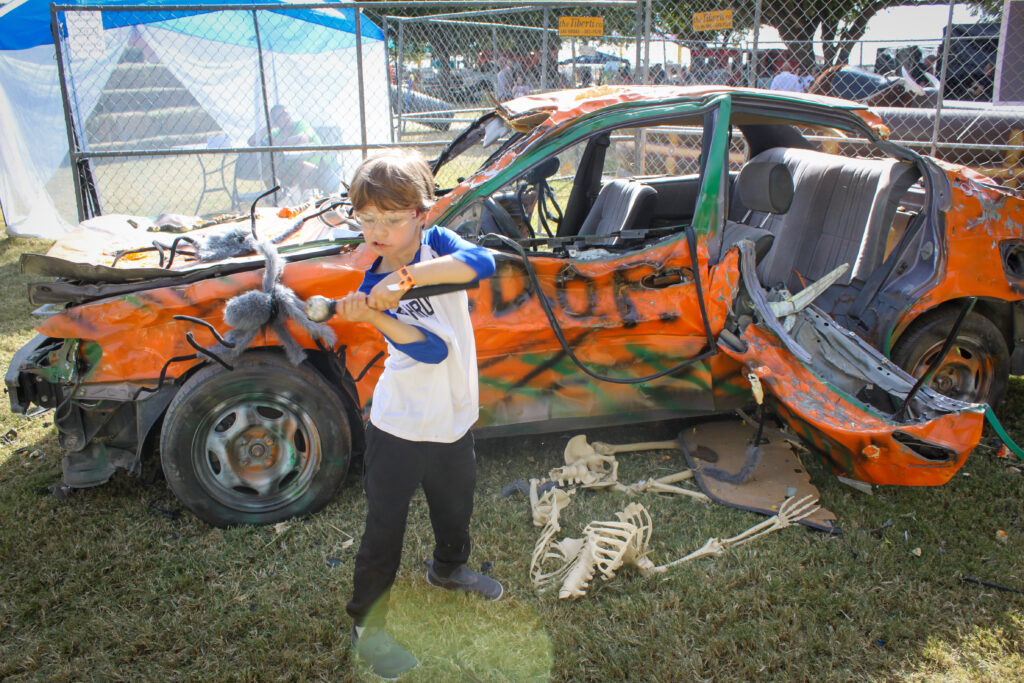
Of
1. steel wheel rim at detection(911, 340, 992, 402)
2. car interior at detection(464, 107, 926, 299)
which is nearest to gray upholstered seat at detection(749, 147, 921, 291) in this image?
car interior at detection(464, 107, 926, 299)

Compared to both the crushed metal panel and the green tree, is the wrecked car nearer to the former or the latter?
the crushed metal panel

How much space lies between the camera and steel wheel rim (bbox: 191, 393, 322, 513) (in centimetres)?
306

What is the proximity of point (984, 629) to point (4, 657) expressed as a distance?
350 centimetres

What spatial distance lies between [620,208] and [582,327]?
1.17 metres

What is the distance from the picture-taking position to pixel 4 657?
8.25 feet

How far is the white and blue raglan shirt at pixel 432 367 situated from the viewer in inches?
82.9

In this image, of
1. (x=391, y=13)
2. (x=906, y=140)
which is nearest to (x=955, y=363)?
(x=906, y=140)

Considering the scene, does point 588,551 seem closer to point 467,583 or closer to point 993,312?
point 467,583

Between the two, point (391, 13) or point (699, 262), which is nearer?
point (699, 262)

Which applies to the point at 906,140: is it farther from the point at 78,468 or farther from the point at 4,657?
the point at 4,657

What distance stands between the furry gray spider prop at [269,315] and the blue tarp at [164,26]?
6129 mm

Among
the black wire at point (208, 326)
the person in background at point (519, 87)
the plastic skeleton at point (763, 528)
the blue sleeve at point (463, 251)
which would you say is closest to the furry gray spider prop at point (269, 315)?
the black wire at point (208, 326)

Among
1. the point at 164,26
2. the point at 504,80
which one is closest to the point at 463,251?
the point at 164,26

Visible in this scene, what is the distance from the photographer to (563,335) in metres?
3.24
